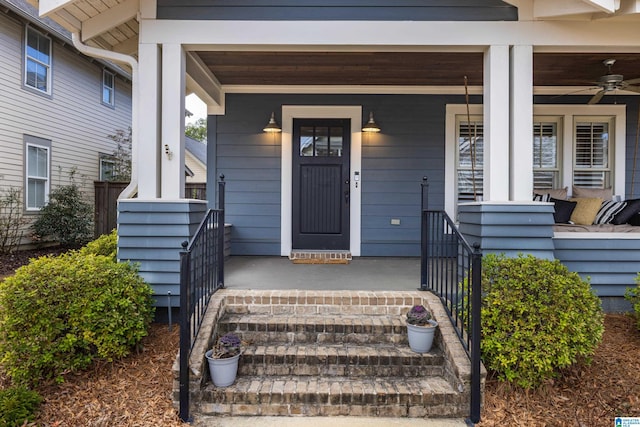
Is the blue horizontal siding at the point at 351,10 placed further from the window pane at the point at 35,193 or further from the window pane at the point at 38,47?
the window pane at the point at 35,193

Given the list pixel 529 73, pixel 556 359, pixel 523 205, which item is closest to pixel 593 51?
pixel 529 73

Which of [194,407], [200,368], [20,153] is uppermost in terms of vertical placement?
[20,153]

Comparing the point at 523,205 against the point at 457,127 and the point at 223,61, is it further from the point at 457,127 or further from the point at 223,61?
the point at 223,61

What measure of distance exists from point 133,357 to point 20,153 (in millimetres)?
6781

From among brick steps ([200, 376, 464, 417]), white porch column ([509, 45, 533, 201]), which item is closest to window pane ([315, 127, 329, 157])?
white porch column ([509, 45, 533, 201])

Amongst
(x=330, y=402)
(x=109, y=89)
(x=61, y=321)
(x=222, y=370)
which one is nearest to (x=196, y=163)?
(x=109, y=89)

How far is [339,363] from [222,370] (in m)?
0.81

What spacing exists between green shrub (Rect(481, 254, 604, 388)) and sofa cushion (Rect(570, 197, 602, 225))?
2354 millimetres

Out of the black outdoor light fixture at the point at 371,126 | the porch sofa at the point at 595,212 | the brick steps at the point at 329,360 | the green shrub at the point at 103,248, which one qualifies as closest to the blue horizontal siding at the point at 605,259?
the porch sofa at the point at 595,212

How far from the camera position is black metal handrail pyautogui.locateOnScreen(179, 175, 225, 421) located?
7.63 feet

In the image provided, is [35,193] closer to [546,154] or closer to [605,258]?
[546,154]

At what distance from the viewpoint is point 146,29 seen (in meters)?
3.46

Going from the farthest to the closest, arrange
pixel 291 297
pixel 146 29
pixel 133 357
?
pixel 146 29 < pixel 291 297 < pixel 133 357

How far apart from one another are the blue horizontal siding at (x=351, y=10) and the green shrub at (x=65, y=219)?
598cm
